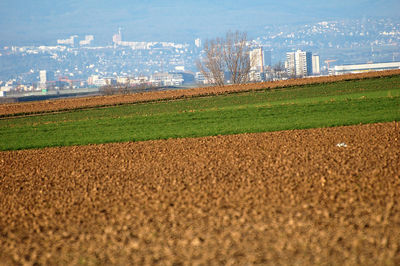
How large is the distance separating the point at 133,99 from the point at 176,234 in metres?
52.9

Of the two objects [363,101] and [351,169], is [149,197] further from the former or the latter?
[363,101]

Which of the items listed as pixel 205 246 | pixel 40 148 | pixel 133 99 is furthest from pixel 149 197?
pixel 133 99

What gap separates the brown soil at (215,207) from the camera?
1026 centimetres

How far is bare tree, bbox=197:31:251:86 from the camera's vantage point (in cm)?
10712

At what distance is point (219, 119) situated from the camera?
125 feet

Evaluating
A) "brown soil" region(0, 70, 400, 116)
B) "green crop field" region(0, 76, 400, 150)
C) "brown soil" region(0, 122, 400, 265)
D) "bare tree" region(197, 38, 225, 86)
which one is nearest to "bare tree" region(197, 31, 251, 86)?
"bare tree" region(197, 38, 225, 86)

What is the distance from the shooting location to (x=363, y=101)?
39.4 meters

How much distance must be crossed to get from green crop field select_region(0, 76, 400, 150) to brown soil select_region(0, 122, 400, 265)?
7.86 metres

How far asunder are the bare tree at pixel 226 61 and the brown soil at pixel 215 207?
275 feet

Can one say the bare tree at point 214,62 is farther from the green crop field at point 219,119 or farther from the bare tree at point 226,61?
the green crop field at point 219,119

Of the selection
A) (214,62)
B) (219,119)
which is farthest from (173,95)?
(214,62)

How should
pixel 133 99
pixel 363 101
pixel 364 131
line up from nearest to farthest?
pixel 364 131 → pixel 363 101 → pixel 133 99

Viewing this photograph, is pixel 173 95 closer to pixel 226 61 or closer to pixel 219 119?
pixel 219 119

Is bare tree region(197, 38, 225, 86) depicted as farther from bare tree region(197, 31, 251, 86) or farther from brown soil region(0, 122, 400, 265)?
brown soil region(0, 122, 400, 265)
